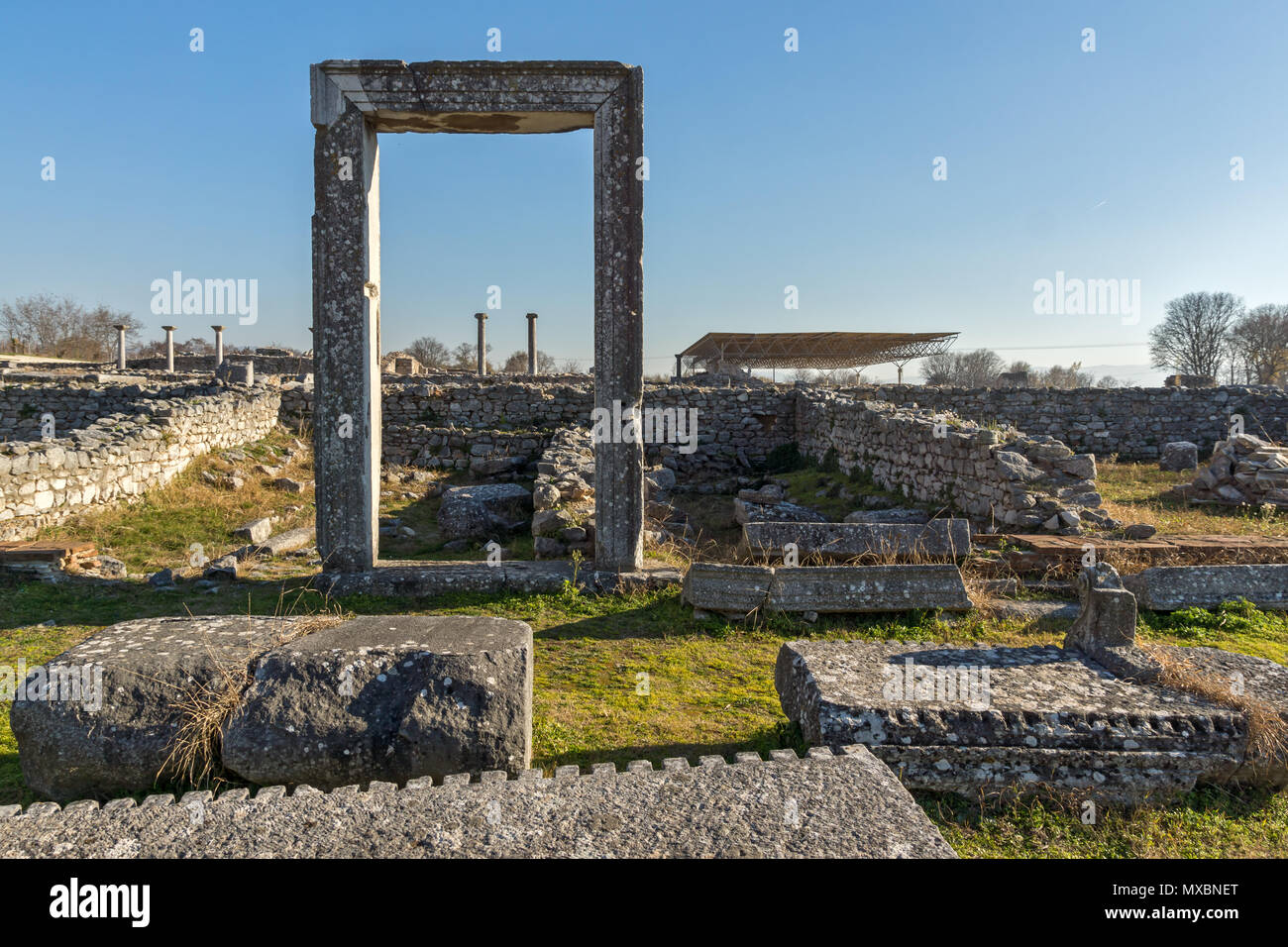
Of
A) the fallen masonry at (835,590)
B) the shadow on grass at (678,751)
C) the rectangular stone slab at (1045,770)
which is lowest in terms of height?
the shadow on grass at (678,751)

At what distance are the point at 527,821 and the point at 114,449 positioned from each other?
9867mm

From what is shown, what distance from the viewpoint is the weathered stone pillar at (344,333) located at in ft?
19.3

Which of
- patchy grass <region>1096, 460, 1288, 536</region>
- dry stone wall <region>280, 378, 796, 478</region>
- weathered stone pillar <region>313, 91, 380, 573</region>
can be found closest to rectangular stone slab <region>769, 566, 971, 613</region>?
weathered stone pillar <region>313, 91, 380, 573</region>

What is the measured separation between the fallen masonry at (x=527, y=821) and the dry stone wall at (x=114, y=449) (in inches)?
294

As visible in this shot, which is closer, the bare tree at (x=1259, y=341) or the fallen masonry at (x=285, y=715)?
the fallen masonry at (x=285, y=715)

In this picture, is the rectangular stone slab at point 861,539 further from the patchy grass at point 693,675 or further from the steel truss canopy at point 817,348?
the steel truss canopy at point 817,348

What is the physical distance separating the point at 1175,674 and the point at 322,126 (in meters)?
6.91

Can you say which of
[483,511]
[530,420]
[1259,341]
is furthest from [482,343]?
[1259,341]

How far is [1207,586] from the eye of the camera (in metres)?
5.81

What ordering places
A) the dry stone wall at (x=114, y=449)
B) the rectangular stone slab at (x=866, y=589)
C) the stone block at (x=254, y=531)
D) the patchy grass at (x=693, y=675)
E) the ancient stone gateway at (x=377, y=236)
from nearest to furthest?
the patchy grass at (x=693, y=675) → the rectangular stone slab at (x=866, y=589) → the ancient stone gateway at (x=377, y=236) → the dry stone wall at (x=114, y=449) → the stone block at (x=254, y=531)

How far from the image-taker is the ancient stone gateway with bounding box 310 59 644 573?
231 inches

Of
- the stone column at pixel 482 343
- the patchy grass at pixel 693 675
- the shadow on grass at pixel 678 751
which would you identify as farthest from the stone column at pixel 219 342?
the shadow on grass at pixel 678 751

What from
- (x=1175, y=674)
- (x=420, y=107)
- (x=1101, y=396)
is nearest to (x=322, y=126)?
(x=420, y=107)
